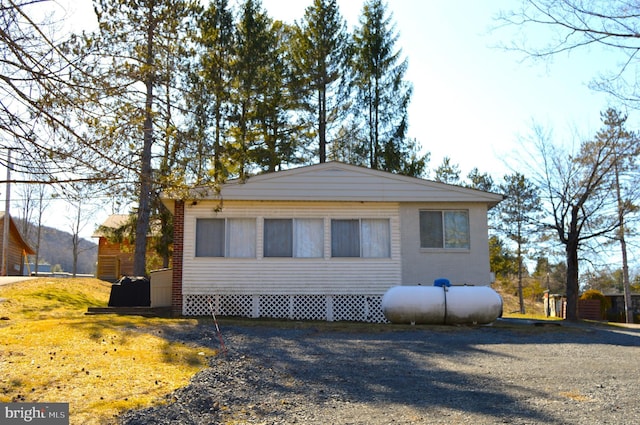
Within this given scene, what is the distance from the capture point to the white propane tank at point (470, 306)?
1395 centimetres

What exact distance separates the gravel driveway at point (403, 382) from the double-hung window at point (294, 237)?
420cm

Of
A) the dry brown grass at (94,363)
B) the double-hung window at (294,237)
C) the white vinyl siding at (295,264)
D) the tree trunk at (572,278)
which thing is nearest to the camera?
the dry brown grass at (94,363)

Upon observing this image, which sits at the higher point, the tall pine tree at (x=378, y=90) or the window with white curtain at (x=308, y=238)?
the tall pine tree at (x=378, y=90)

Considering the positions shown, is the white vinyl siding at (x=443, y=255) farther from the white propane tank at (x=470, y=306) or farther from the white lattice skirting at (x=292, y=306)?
the white propane tank at (x=470, y=306)

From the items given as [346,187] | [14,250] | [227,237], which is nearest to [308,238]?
[346,187]

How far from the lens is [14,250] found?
1439 inches

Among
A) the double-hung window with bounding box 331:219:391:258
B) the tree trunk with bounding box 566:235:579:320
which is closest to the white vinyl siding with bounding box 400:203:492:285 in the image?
the double-hung window with bounding box 331:219:391:258

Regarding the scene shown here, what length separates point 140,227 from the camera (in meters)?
20.2

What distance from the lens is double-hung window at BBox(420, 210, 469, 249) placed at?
52.5 feet

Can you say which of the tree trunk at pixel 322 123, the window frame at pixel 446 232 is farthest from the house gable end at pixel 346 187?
the tree trunk at pixel 322 123

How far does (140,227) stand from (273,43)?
10.3m

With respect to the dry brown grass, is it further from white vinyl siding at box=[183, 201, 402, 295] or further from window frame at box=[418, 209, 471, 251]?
window frame at box=[418, 209, 471, 251]

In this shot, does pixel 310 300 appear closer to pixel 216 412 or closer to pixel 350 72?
pixel 216 412

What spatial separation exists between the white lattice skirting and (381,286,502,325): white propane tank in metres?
1.44
